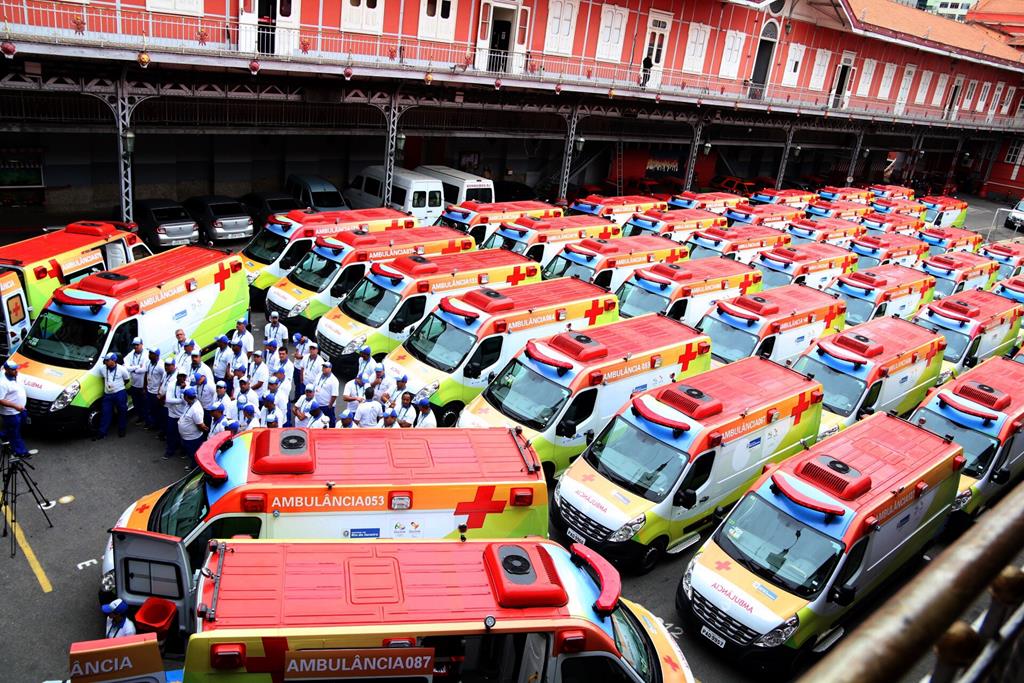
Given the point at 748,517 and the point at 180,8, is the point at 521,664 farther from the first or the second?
the point at 180,8

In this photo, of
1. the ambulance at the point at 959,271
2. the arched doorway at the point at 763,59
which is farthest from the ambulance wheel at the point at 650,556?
the arched doorway at the point at 763,59

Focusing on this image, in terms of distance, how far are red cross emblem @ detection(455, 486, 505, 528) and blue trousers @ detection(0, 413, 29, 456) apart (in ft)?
23.7

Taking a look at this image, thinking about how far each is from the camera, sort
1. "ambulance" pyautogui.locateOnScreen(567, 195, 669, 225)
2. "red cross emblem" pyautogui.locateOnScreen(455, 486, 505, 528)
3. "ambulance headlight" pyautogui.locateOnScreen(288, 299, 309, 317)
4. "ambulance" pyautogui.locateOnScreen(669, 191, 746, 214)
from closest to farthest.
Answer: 1. "red cross emblem" pyautogui.locateOnScreen(455, 486, 505, 528)
2. "ambulance headlight" pyautogui.locateOnScreen(288, 299, 309, 317)
3. "ambulance" pyautogui.locateOnScreen(567, 195, 669, 225)
4. "ambulance" pyautogui.locateOnScreen(669, 191, 746, 214)

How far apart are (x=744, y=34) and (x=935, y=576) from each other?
135 ft

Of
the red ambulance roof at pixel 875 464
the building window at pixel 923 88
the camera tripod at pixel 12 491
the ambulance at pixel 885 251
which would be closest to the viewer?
the red ambulance roof at pixel 875 464

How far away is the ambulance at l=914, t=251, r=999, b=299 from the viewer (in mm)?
20906

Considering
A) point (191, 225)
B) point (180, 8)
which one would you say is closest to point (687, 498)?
point (191, 225)

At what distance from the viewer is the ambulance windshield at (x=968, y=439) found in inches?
466

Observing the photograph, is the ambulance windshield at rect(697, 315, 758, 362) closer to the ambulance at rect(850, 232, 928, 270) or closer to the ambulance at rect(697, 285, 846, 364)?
the ambulance at rect(697, 285, 846, 364)

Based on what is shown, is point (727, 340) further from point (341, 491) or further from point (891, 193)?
point (891, 193)

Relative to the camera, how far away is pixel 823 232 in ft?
79.4

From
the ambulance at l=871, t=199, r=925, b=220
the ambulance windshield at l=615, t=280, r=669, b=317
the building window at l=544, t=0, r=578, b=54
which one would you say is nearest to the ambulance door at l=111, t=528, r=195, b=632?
the ambulance windshield at l=615, t=280, r=669, b=317

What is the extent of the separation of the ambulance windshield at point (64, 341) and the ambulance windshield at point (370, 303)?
181 inches

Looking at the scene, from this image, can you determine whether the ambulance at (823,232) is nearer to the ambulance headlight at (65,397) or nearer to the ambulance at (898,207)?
the ambulance at (898,207)
